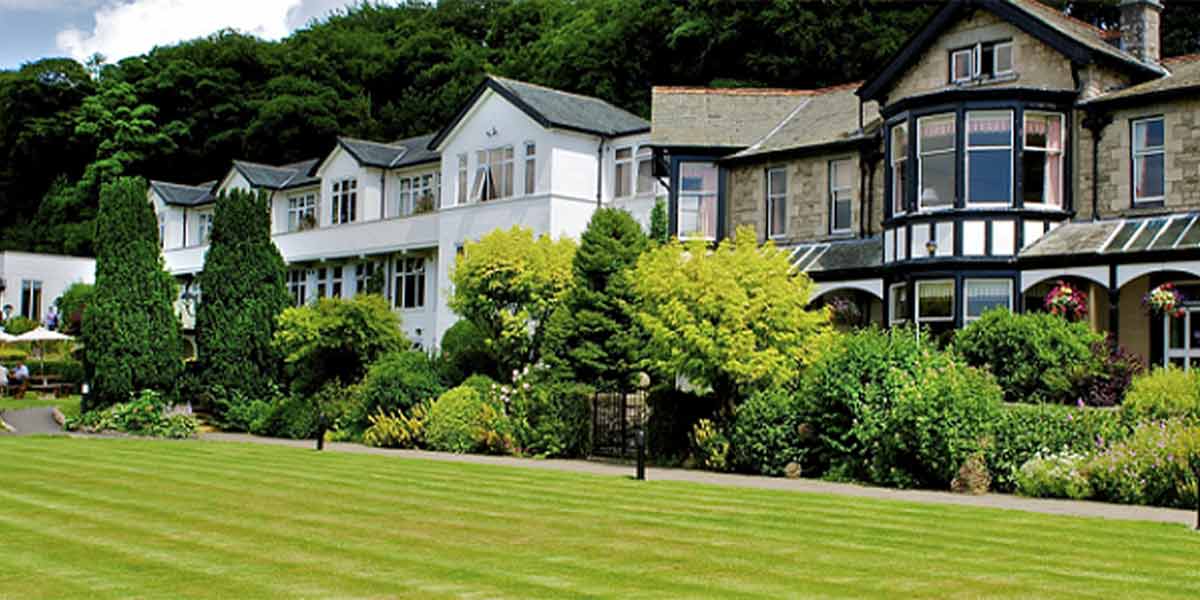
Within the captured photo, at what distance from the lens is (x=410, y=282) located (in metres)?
48.8

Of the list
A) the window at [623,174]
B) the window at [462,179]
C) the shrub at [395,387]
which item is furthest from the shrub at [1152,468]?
the window at [462,179]

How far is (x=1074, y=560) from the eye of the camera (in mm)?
11266

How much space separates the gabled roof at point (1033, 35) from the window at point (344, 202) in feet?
84.3

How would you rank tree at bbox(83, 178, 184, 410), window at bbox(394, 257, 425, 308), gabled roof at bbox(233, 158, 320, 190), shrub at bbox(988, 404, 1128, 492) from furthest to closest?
gabled roof at bbox(233, 158, 320, 190) < window at bbox(394, 257, 425, 308) < tree at bbox(83, 178, 184, 410) < shrub at bbox(988, 404, 1128, 492)

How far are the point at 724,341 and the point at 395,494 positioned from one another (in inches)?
318

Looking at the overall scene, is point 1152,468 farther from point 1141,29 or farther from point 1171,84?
point 1141,29

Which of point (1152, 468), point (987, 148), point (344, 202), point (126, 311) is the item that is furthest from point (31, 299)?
point (1152, 468)

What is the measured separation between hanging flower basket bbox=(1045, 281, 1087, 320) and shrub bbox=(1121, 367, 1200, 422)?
5.65 metres

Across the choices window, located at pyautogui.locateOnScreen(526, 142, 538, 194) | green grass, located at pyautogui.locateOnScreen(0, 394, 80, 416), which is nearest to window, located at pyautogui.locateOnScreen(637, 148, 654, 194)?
window, located at pyautogui.locateOnScreen(526, 142, 538, 194)

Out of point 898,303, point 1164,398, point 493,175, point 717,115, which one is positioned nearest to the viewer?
point 1164,398

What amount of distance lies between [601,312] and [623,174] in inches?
547

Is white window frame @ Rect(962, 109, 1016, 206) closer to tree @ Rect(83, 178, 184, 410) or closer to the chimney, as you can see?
the chimney

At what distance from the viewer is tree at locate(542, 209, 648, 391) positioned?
90.2 feet

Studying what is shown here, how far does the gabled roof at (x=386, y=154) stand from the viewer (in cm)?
4881
